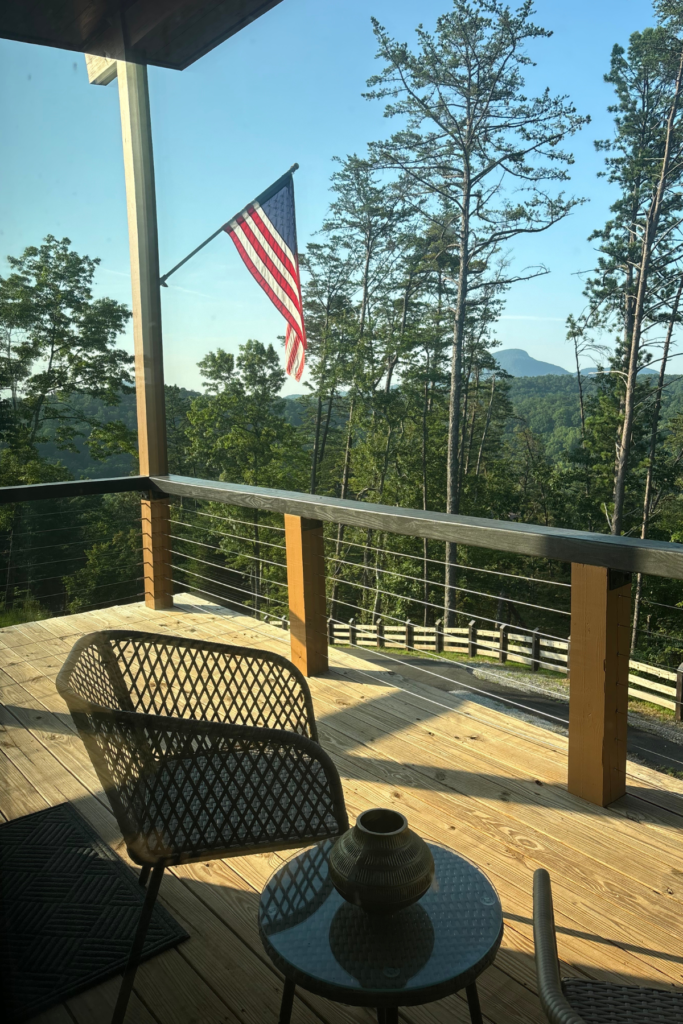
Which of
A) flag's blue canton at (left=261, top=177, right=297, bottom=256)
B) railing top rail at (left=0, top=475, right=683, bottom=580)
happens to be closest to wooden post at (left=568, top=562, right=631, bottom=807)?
railing top rail at (left=0, top=475, right=683, bottom=580)

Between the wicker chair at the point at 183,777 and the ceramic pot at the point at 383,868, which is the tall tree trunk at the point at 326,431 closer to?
the wicker chair at the point at 183,777

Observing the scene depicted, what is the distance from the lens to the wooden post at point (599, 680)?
1914 mm

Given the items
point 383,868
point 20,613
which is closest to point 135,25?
point 20,613

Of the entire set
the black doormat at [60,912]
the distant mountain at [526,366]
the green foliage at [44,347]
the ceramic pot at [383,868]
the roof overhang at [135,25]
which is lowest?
the black doormat at [60,912]

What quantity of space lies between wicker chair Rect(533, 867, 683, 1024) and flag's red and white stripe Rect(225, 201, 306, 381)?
3.02m

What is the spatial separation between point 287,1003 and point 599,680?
3.85ft

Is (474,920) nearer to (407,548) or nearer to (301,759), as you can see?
(301,759)

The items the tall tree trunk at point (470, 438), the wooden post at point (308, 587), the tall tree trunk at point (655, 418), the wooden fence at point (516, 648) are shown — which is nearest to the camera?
the wooden post at point (308, 587)

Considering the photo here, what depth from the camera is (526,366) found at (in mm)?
13039

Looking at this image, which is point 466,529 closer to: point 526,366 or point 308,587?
point 308,587

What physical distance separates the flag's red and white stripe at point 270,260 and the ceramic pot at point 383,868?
2.85m

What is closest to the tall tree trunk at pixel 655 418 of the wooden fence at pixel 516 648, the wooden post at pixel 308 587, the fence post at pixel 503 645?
the wooden fence at pixel 516 648

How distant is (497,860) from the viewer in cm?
165

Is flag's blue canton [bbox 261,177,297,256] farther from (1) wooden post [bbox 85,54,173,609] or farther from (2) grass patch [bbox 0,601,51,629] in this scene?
(2) grass patch [bbox 0,601,51,629]
